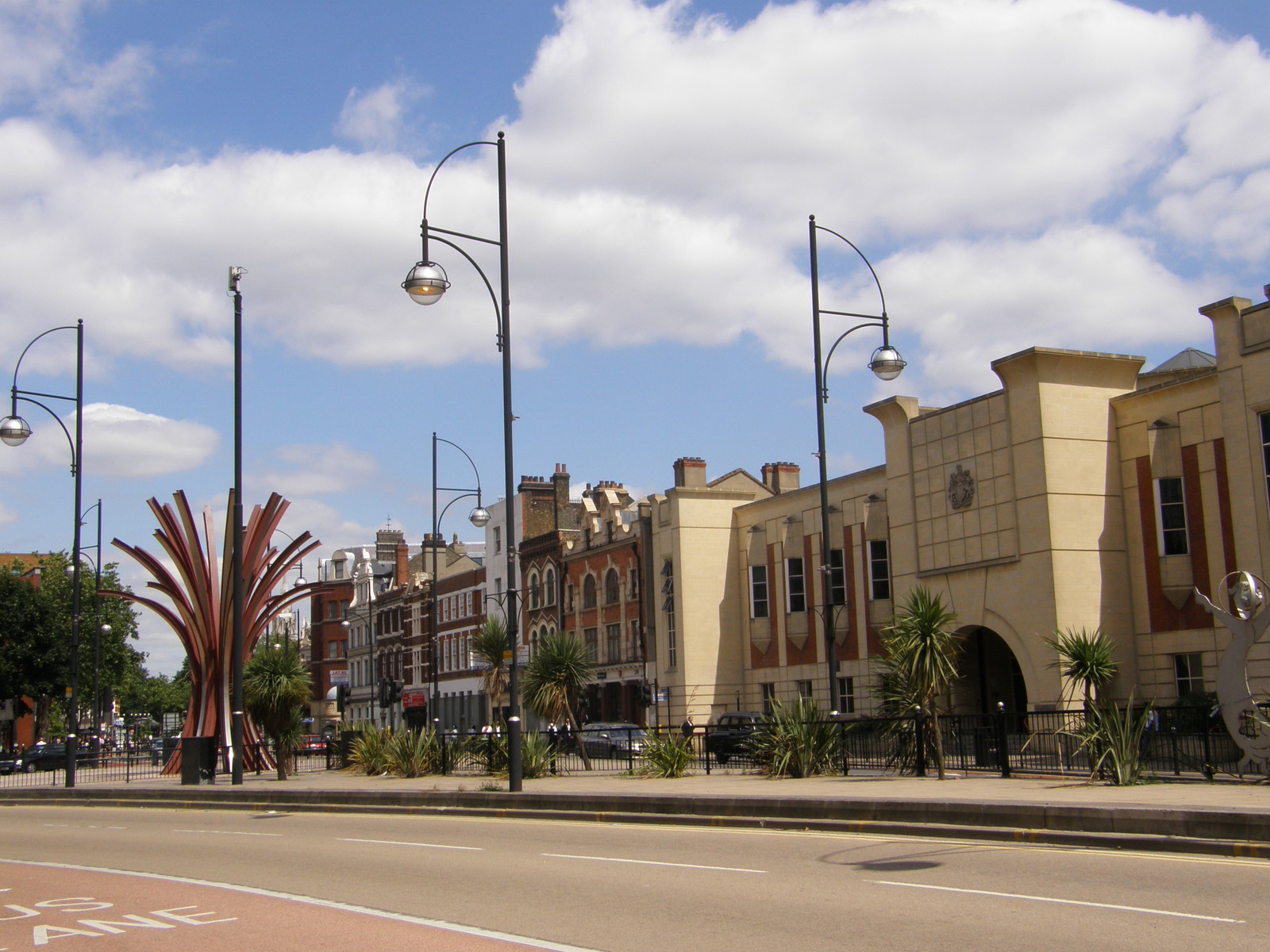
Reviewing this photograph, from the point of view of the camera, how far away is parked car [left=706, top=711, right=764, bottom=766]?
2480 centimetres

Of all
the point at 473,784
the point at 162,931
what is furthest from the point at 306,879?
the point at 473,784

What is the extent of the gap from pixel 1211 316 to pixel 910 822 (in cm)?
1954

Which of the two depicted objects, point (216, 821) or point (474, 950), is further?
point (216, 821)

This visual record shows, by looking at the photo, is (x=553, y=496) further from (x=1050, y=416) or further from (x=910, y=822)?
(x=910, y=822)

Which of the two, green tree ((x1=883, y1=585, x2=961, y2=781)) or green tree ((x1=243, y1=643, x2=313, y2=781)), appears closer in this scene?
green tree ((x1=883, y1=585, x2=961, y2=781))

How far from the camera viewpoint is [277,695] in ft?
108

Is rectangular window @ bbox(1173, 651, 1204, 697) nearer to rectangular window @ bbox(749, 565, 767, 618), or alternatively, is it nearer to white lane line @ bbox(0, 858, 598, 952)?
rectangular window @ bbox(749, 565, 767, 618)

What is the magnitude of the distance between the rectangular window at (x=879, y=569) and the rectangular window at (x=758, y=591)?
23.3 ft

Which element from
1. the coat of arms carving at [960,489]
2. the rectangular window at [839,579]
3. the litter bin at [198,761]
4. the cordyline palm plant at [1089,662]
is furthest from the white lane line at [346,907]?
the rectangular window at [839,579]

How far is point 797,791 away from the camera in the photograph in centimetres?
1877

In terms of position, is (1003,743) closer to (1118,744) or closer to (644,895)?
(1118,744)

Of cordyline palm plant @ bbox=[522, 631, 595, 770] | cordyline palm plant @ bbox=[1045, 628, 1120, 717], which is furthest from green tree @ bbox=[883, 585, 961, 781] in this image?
cordyline palm plant @ bbox=[522, 631, 595, 770]

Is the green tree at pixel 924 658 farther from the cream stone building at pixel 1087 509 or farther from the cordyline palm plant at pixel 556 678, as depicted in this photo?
the cordyline palm plant at pixel 556 678

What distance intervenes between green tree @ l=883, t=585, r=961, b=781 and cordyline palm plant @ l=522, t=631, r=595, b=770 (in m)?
8.82
